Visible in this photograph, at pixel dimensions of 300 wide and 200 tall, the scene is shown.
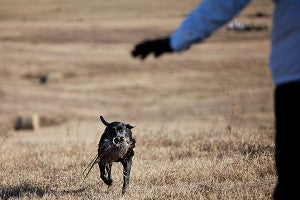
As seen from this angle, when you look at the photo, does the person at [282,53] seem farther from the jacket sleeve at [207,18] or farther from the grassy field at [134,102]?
the grassy field at [134,102]

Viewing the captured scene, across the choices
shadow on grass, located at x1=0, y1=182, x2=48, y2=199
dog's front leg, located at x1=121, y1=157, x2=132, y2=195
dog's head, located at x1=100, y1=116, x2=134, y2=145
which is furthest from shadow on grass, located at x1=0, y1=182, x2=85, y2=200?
dog's head, located at x1=100, y1=116, x2=134, y2=145

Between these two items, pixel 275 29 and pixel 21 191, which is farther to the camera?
pixel 21 191

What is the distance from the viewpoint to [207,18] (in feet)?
12.5

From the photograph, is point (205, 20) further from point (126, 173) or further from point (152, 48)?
point (126, 173)

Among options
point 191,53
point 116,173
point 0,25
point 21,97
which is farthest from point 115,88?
point 0,25

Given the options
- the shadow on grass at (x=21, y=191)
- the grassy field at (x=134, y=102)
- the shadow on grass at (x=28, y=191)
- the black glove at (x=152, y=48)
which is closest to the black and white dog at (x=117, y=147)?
the grassy field at (x=134, y=102)

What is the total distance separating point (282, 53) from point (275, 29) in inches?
5.5

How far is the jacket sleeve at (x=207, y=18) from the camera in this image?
3814 mm

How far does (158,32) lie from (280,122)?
133 ft

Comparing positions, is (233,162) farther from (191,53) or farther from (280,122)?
(191,53)

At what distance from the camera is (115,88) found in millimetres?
28078

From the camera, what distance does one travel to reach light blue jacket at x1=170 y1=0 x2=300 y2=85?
3.77 metres

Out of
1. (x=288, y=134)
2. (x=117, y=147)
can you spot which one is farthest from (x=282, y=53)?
(x=117, y=147)

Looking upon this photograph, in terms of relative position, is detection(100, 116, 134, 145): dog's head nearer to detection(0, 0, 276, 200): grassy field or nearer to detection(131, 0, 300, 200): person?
detection(0, 0, 276, 200): grassy field
